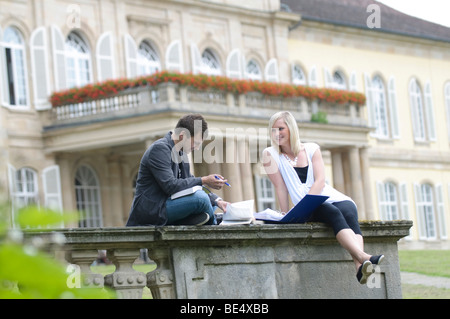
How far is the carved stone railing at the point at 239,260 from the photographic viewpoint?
4887mm

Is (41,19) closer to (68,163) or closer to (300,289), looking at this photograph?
(68,163)

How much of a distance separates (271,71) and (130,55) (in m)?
5.42

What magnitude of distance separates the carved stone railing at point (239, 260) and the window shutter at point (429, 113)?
1141 inches

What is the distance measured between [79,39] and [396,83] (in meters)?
13.1

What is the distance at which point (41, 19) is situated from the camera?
77.3 ft

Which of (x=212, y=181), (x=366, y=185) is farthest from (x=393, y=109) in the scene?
(x=212, y=181)

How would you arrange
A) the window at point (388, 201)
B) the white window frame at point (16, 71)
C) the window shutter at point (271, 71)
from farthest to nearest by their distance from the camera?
the window at point (388, 201)
the window shutter at point (271, 71)
the white window frame at point (16, 71)

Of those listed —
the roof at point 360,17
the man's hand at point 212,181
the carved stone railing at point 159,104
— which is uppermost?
the roof at point 360,17

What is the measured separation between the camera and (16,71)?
2303 cm

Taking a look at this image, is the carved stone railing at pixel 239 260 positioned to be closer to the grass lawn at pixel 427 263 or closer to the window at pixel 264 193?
the grass lawn at pixel 427 263

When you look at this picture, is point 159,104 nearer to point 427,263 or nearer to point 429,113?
point 427,263

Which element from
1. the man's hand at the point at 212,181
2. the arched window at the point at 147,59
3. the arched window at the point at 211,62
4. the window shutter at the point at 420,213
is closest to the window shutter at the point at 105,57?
the arched window at the point at 147,59

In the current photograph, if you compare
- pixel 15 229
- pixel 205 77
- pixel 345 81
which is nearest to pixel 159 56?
pixel 205 77

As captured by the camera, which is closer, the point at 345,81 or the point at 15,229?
the point at 15,229
